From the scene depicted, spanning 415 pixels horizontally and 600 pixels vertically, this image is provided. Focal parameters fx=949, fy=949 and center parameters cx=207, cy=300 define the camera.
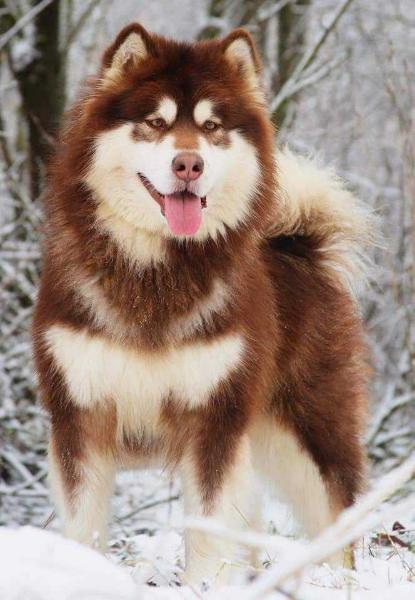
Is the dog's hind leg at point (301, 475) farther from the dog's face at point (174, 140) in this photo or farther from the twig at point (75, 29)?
the twig at point (75, 29)

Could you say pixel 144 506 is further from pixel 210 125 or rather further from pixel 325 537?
pixel 325 537

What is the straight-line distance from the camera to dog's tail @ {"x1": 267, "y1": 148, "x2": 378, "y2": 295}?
4.49m

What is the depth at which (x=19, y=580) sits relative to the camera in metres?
2.08

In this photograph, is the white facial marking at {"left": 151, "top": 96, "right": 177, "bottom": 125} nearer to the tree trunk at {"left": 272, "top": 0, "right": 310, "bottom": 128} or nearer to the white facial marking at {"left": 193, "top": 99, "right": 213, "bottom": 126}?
the white facial marking at {"left": 193, "top": 99, "right": 213, "bottom": 126}

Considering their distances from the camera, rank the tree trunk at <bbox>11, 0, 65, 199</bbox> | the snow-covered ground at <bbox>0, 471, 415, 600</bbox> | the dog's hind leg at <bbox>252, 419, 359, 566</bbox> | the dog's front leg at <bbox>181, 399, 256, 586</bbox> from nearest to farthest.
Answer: the snow-covered ground at <bbox>0, 471, 415, 600</bbox>, the dog's front leg at <bbox>181, 399, 256, 586</bbox>, the dog's hind leg at <bbox>252, 419, 359, 566</bbox>, the tree trunk at <bbox>11, 0, 65, 199</bbox>

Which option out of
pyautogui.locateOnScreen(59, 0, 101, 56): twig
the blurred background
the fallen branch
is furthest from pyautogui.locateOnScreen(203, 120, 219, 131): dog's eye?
pyautogui.locateOnScreen(59, 0, 101, 56): twig

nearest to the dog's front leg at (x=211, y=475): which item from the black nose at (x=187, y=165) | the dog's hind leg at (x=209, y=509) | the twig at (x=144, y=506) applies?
the dog's hind leg at (x=209, y=509)

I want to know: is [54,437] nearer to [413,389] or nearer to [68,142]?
[68,142]

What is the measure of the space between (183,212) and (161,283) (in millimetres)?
307

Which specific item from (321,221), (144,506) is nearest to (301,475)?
(321,221)

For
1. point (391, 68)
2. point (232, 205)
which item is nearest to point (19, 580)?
point (232, 205)

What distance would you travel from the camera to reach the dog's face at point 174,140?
360 centimetres

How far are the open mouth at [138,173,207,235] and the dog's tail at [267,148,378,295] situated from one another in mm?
792

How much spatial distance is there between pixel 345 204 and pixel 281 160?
385 mm
